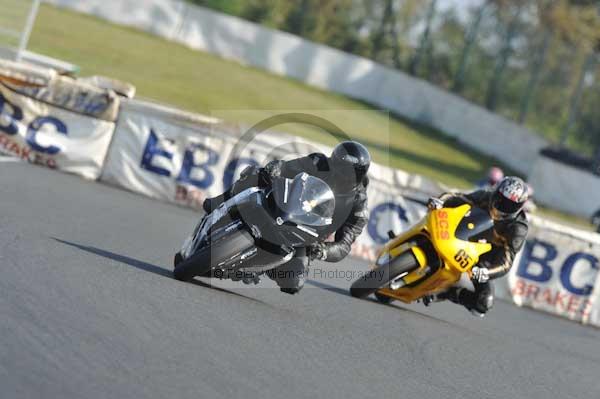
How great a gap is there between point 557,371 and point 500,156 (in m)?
28.2

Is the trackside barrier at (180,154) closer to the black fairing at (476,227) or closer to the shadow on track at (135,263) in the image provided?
the black fairing at (476,227)

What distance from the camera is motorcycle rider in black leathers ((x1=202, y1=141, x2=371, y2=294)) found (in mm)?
9258

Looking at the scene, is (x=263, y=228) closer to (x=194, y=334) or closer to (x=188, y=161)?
(x=194, y=334)

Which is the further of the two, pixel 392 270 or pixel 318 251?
pixel 392 270

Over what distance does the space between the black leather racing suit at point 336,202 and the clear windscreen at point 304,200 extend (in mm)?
249

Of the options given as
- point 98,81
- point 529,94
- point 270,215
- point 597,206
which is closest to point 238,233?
point 270,215

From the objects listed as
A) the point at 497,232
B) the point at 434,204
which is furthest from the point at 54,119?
the point at 497,232

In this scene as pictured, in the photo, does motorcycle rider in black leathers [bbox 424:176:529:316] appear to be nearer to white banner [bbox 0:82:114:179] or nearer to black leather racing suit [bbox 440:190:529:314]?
black leather racing suit [bbox 440:190:529:314]

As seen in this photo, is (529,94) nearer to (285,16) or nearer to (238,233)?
(285,16)

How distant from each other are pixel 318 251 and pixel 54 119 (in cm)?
697

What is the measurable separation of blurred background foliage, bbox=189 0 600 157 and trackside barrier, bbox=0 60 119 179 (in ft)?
83.6

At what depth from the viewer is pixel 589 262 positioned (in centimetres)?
1498

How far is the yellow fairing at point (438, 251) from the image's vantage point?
1105cm

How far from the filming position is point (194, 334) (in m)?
7.56
